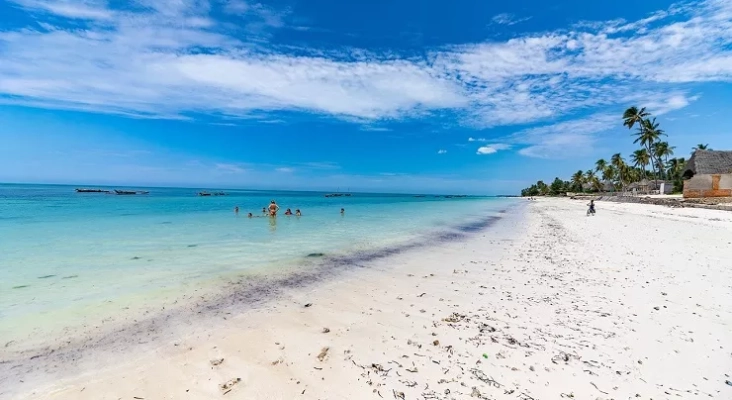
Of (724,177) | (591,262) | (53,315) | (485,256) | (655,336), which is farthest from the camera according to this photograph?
(724,177)

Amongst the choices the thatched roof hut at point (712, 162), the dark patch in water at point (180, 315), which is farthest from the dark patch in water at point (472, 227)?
the thatched roof hut at point (712, 162)

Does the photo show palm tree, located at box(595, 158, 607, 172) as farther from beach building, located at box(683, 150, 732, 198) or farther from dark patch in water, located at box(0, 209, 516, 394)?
dark patch in water, located at box(0, 209, 516, 394)

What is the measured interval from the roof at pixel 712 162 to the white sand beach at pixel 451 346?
3921cm

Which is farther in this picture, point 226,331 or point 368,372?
point 226,331

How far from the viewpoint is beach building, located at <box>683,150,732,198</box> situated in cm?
2959

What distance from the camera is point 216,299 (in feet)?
22.7

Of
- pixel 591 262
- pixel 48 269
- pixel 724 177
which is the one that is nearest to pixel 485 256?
pixel 591 262

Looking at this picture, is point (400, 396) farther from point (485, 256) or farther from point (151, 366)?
point (485, 256)

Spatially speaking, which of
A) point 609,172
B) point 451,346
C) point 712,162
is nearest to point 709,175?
point 712,162

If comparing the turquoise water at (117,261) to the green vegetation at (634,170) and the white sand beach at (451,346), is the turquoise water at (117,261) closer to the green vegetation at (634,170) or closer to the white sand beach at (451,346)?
the white sand beach at (451,346)

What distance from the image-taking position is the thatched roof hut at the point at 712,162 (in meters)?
34.2

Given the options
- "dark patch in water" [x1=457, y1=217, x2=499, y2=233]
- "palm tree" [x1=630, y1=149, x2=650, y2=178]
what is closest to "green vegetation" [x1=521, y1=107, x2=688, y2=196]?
"palm tree" [x1=630, y1=149, x2=650, y2=178]

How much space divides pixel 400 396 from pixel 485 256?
8.84 m

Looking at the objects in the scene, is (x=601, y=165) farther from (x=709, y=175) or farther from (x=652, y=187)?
(x=709, y=175)
